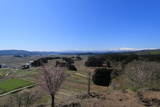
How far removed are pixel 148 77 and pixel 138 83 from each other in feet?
6.46

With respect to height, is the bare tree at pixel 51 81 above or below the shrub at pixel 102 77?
above

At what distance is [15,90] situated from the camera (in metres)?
45.1

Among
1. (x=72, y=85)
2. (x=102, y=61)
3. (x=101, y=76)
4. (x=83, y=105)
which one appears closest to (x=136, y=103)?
(x=83, y=105)

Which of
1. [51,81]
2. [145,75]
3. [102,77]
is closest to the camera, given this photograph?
[51,81]

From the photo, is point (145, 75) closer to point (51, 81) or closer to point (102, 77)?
point (51, 81)

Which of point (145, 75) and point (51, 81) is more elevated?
point (51, 81)

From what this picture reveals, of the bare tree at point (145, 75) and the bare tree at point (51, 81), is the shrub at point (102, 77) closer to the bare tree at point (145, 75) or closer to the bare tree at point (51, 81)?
Result: the bare tree at point (145, 75)

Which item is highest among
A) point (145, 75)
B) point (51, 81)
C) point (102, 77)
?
point (51, 81)

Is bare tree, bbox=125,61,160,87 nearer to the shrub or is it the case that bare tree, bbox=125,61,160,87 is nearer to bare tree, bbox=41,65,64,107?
bare tree, bbox=41,65,64,107

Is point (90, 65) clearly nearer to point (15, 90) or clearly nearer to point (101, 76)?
point (101, 76)

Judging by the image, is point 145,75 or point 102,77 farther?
point 102,77

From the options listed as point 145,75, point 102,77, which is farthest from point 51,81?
point 102,77

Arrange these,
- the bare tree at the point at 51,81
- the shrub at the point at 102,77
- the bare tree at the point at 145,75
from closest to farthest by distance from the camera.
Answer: the bare tree at the point at 51,81
the bare tree at the point at 145,75
the shrub at the point at 102,77

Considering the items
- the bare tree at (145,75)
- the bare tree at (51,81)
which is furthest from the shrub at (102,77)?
the bare tree at (51,81)
